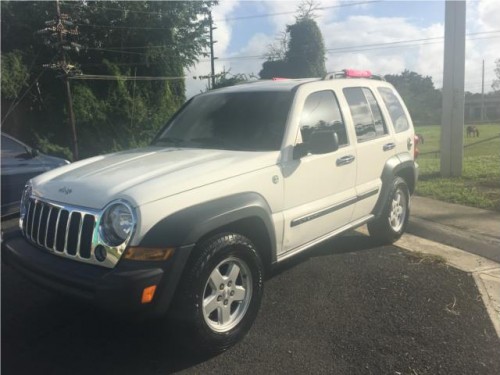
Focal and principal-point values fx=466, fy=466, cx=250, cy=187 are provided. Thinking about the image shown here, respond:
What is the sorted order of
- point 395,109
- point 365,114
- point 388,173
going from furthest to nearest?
point 395,109, point 388,173, point 365,114

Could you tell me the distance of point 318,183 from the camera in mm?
4090

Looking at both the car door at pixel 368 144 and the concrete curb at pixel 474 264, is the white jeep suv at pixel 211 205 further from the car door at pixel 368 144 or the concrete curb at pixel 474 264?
the concrete curb at pixel 474 264

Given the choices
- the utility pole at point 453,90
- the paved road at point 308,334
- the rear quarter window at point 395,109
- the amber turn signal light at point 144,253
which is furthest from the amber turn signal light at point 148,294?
the utility pole at point 453,90

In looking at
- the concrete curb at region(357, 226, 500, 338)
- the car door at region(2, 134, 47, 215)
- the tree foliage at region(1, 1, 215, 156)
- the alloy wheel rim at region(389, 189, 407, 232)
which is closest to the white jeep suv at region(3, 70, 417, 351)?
the alloy wheel rim at region(389, 189, 407, 232)

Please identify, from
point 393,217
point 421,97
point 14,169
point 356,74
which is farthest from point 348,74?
point 421,97

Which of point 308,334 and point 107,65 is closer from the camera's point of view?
point 308,334

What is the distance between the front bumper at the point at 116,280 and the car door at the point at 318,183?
1216 millimetres

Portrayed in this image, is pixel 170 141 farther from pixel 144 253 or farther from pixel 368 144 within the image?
pixel 368 144

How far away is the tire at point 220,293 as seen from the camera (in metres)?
2.96

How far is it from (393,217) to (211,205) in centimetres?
318

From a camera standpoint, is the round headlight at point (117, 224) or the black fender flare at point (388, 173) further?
the black fender flare at point (388, 173)

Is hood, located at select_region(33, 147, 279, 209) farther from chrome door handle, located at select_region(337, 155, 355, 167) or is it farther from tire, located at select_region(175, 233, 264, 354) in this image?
chrome door handle, located at select_region(337, 155, 355, 167)

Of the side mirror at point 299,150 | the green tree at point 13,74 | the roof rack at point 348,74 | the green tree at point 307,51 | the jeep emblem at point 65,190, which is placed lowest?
the jeep emblem at point 65,190

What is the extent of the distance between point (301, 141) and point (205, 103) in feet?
4.08
